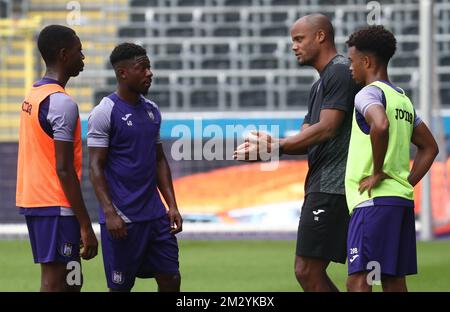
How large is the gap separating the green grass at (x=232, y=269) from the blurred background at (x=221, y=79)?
663mm

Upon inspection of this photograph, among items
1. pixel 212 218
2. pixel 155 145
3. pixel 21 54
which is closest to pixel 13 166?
pixel 212 218

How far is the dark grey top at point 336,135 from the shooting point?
18.6 ft

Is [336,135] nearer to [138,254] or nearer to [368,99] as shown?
[368,99]

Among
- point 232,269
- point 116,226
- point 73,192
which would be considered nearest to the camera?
point 73,192

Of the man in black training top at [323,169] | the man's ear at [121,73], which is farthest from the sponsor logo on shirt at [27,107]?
the man in black training top at [323,169]

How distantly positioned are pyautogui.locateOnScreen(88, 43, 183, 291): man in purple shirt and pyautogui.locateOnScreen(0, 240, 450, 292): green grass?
3.22 m

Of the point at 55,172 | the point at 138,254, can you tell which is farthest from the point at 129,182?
the point at 55,172

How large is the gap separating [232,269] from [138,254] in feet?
17.5

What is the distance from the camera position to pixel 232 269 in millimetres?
11109

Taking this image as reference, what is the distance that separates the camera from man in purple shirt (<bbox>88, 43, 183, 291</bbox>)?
5.79 meters

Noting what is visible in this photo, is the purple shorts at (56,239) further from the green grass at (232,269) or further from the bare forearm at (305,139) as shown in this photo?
the green grass at (232,269)

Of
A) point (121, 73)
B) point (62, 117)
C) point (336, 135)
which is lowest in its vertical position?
point (336, 135)

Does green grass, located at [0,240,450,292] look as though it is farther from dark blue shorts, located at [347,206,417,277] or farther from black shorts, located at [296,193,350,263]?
dark blue shorts, located at [347,206,417,277]
